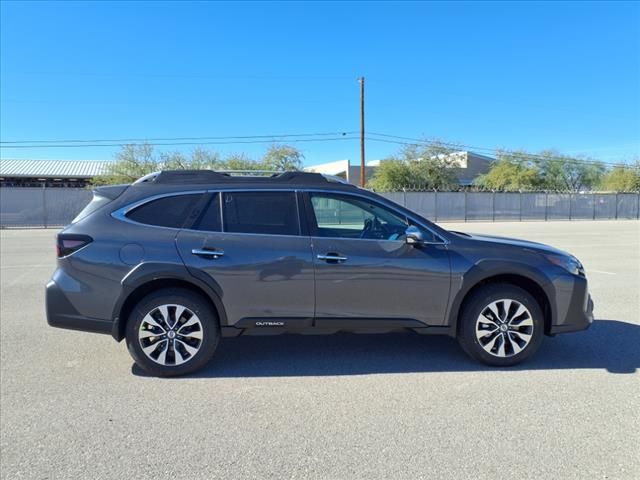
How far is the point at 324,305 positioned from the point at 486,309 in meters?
1.48

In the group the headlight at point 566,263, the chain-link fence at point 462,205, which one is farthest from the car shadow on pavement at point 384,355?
the chain-link fence at point 462,205

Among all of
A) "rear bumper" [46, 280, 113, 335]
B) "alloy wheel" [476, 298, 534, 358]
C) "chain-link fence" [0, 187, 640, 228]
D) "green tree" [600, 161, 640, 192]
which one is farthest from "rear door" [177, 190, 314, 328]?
"green tree" [600, 161, 640, 192]

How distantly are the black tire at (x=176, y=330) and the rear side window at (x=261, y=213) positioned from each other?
2.41ft

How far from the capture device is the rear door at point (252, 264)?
12.9 feet

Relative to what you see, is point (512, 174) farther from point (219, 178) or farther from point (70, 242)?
point (70, 242)

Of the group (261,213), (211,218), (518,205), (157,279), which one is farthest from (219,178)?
(518,205)

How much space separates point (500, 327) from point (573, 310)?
0.71 meters

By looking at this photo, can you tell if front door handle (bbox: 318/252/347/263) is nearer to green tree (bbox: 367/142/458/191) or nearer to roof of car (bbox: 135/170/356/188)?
roof of car (bbox: 135/170/356/188)

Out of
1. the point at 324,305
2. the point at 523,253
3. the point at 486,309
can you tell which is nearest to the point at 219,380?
the point at 324,305

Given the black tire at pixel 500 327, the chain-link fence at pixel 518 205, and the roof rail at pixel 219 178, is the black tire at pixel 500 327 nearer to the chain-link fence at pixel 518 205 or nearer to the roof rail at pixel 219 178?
the roof rail at pixel 219 178

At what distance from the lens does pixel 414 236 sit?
4.03 m

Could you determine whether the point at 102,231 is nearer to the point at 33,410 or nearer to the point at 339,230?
the point at 33,410

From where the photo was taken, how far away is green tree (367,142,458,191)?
44719 mm

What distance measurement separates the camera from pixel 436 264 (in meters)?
4.05
